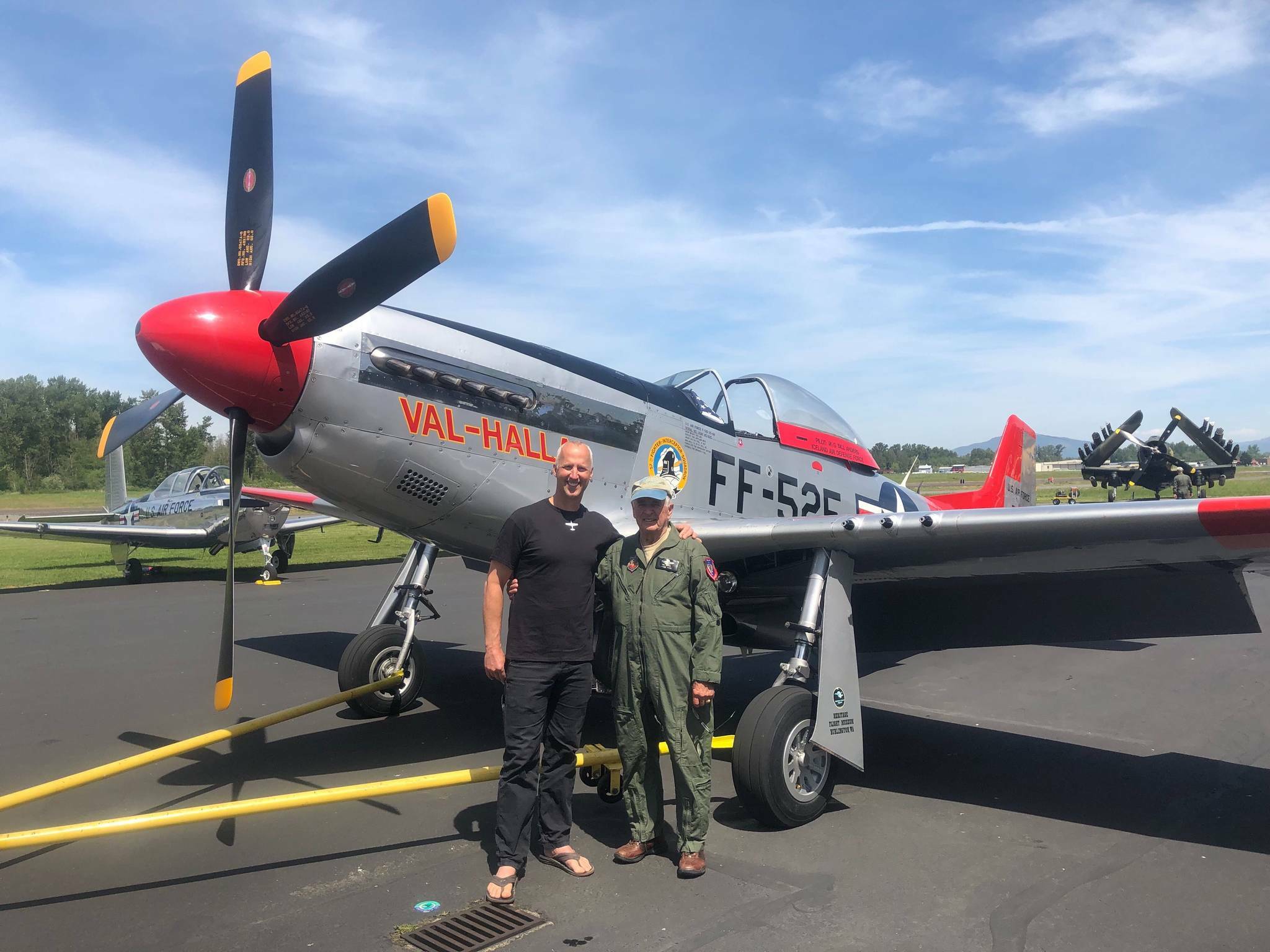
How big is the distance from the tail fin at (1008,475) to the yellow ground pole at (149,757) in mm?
→ 6706

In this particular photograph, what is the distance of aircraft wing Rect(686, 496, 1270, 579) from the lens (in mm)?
3809

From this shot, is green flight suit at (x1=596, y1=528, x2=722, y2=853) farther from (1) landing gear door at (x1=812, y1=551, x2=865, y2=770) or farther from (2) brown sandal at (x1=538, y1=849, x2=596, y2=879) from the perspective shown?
(1) landing gear door at (x1=812, y1=551, x2=865, y2=770)

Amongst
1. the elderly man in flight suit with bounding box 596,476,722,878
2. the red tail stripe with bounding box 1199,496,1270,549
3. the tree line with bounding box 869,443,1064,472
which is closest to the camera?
the elderly man in flight suit with bounding box 596,476,722,878

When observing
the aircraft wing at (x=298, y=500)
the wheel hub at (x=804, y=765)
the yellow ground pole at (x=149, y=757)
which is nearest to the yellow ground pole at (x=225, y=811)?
the yellow ground pole at (x=149, y=757)

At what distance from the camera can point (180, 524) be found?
1750 cm

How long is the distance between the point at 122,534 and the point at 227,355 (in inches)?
561

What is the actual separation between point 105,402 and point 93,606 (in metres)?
77.6

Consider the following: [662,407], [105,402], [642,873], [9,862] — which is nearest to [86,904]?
[9,862]

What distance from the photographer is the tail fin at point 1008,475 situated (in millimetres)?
9406

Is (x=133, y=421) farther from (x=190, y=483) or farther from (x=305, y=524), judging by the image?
(x=190, y=483)

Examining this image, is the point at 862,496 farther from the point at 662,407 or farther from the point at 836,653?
the point at 836,653

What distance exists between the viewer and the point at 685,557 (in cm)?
363

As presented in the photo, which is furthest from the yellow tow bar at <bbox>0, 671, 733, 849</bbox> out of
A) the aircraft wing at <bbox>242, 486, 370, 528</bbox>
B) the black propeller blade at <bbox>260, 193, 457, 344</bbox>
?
the aircraft wing at <bbox>242, 486, 370, 528</bbox>

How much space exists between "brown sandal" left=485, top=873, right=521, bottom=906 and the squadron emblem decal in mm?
2625
